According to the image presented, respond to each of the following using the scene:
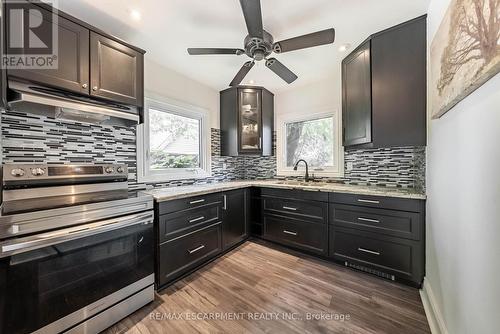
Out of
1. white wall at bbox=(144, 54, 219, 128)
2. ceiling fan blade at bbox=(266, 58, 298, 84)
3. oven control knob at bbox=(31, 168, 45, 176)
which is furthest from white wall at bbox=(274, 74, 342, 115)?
oven control knob at bbox=(31, 168, 45, 176)

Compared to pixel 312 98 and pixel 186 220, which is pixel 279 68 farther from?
pixel 186 220

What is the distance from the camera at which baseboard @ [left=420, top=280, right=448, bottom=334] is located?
122cm

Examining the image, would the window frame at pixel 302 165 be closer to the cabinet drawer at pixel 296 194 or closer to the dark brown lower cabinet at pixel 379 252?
the cabinet drawer at pixel 296 194

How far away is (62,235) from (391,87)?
2.80 m

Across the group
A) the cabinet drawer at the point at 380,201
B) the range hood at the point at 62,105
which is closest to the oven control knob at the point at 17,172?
the range hood at the point at 62,105

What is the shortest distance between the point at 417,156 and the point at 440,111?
3.29 feet

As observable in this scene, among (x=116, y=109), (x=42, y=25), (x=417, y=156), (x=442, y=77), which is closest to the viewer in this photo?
(x=442, y=77)

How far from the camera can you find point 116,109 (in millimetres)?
1631

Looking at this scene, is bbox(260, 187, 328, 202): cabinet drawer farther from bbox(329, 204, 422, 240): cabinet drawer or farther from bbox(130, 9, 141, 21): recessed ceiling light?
bbox(130, 9, 141, 21): recessed ceiling light

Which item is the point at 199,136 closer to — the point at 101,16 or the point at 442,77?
the point at 101,16

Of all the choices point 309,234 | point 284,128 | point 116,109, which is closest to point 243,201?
point 309,234

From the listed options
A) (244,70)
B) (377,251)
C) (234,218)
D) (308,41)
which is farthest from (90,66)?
(377,251)

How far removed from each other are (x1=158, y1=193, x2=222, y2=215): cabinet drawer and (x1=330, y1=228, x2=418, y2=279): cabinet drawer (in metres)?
1.40

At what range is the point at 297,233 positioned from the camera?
93.7 inches
